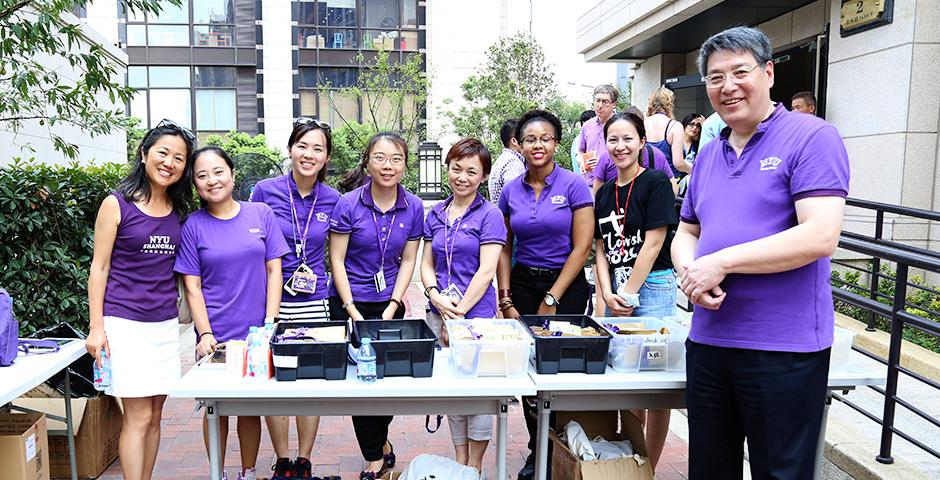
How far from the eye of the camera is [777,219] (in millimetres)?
2312

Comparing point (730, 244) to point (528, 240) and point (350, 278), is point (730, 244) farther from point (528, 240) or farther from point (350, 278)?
point (350, 278)

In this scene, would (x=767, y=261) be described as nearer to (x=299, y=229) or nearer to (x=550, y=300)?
(x=550, y=300)

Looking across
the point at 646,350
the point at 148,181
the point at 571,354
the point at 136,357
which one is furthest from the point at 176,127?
the point at 646,350

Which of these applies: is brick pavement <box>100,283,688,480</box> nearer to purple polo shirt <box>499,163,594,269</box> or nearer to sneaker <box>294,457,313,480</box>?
sneaker <box>294,457,313,480</box>

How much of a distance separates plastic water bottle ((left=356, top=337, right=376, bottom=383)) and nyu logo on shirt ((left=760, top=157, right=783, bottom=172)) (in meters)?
1.65

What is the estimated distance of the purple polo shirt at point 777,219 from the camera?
223 centimetres

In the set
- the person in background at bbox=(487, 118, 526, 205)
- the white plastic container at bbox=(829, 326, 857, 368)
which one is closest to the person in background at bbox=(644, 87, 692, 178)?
the person in background at bbox=(487, 118, 526, 205)

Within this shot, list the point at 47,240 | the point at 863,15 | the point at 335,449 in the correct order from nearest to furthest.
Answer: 1. the point at 335,449
2. the point at 47,240
3. the point at 863,15

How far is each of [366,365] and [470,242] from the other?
972 millimetres

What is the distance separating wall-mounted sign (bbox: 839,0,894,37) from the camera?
689 cm

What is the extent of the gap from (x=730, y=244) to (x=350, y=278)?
1979mm

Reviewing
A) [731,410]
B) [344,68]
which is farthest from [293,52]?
[731,410]

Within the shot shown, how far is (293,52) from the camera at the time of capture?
25.5m

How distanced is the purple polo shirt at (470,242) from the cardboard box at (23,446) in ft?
6.84
